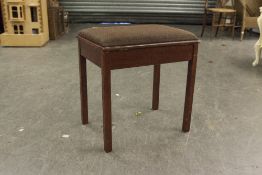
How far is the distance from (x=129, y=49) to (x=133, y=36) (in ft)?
0.23

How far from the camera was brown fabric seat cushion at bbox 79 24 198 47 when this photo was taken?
4.61 feet

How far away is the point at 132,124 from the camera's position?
1.90 m

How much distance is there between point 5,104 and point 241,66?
2325mm

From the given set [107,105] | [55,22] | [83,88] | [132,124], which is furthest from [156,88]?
[55,22]

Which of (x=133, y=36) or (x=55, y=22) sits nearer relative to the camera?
(x=133, y=36)

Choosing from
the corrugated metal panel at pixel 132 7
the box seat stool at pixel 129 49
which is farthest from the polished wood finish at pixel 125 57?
the corrugated metal panel at pixel 132 7

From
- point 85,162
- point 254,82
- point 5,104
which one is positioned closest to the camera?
point 85,162

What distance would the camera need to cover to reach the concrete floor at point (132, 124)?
4.87ft

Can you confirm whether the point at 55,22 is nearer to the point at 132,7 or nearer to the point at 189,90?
the point at 132,7

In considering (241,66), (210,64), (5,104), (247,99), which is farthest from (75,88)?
(241,66)

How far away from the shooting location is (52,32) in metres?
4.18

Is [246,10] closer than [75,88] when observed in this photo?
No

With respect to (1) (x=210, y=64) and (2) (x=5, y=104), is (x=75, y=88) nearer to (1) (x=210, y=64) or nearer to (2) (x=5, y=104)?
(2) (x=5, y=104)

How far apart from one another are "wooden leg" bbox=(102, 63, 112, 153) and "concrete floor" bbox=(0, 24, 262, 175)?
0.07m
